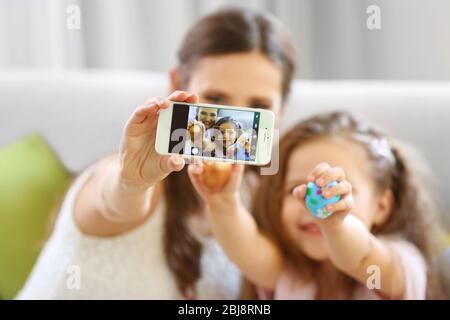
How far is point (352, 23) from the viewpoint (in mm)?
1291

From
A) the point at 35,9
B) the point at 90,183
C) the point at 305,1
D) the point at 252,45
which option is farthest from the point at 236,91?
the point at 35,9

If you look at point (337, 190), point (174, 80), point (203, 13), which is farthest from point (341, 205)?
point (203, 13)

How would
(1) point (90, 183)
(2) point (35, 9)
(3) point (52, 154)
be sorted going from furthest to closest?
(2) point (35, 9) < (3) point (52, 154) < (1) point (90, 183)

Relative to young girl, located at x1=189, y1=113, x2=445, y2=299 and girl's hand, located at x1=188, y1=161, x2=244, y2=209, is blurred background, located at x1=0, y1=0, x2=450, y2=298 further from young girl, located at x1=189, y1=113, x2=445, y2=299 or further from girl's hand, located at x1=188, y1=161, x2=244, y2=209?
girl's hand, located at x1=188, y1=161, x2=244, y2=209

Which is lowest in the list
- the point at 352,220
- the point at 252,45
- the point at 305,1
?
the point at 352,220

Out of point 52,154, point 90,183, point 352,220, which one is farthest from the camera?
point 52,154

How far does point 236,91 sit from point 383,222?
304 mm

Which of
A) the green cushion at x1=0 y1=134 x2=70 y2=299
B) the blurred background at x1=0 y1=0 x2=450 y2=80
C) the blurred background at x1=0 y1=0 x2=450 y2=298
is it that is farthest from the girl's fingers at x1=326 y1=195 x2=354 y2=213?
the blurred background at x1=0 y1=0 x2=450 y2=80

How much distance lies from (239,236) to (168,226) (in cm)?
12

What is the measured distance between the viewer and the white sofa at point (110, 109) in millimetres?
1009

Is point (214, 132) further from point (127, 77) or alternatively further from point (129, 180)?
point (127, 77)

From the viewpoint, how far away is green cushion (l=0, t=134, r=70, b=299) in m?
0.91

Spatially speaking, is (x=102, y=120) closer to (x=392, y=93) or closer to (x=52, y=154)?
(x=52, y=154)

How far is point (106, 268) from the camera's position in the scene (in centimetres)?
82
